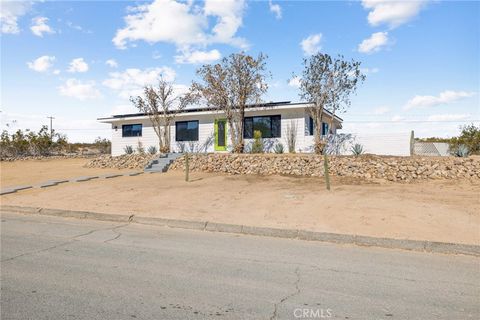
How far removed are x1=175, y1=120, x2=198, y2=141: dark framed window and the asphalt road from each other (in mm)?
18980

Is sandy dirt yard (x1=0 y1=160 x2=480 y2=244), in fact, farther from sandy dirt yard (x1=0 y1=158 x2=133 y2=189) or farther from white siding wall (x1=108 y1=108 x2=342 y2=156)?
white siding wall (x1=108 y1=108 x2=342 y2=156)

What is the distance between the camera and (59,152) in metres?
40.3

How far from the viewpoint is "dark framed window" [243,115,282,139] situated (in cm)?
2261

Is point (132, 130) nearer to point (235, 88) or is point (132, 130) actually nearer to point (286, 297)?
point (235, 88)

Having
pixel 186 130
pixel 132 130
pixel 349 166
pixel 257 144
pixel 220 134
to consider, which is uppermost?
pixel 132 130

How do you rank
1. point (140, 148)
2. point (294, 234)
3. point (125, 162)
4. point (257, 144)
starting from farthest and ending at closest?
point (140, 148) → point (125, 162) → point (257, 144) → point (294, 234)

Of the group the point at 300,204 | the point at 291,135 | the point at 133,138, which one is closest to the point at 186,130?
the point at 133,138

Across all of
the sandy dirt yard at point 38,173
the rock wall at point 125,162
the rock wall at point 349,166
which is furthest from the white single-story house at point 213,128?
the sandy dirt yard at point 38,173

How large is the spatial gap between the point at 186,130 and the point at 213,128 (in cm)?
241

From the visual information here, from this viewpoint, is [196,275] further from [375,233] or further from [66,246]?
[375,233]

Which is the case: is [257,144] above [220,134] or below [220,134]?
below

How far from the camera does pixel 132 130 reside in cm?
2783

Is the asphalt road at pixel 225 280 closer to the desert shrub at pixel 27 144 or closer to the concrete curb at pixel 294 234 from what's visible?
the concrete curb at pixel 294 234

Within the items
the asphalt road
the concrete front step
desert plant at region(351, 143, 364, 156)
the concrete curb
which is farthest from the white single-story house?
the asphalt road
